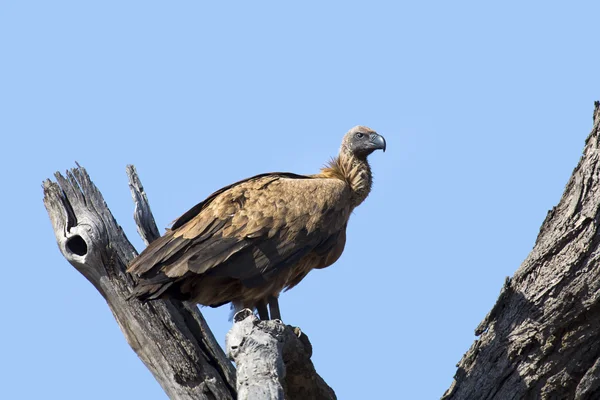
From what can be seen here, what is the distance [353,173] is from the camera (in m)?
9.66

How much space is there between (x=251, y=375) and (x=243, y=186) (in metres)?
3.55

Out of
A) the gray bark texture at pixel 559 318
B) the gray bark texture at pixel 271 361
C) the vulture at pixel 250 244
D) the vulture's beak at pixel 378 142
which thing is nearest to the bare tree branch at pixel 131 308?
the vulture at pixel 250 244

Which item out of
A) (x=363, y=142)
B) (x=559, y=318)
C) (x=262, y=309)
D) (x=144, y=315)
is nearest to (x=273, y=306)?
(x=262, y=309)

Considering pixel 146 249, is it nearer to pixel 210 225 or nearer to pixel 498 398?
pixel 210 225

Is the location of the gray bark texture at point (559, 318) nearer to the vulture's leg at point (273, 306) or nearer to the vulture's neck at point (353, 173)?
the vulture's leg at point (273, 306)

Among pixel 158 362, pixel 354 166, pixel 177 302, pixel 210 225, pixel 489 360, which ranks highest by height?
pixel 354 166

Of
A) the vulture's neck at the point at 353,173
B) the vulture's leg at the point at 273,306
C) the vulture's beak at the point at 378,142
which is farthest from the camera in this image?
the vulture's beak at the point at 378,142

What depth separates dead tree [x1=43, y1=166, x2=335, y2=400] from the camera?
7051 millimetres

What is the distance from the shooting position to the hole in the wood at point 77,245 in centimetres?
794

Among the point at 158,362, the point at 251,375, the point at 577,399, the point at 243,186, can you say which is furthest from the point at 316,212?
the point at 251,375

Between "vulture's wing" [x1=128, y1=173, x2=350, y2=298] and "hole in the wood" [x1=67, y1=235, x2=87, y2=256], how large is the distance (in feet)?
1.61

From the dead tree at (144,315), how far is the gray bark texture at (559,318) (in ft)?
3.94

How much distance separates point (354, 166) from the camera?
976 centimetres

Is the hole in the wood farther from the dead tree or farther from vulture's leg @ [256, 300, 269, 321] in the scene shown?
vulture's leg @ [256, 300, 269, 321]
